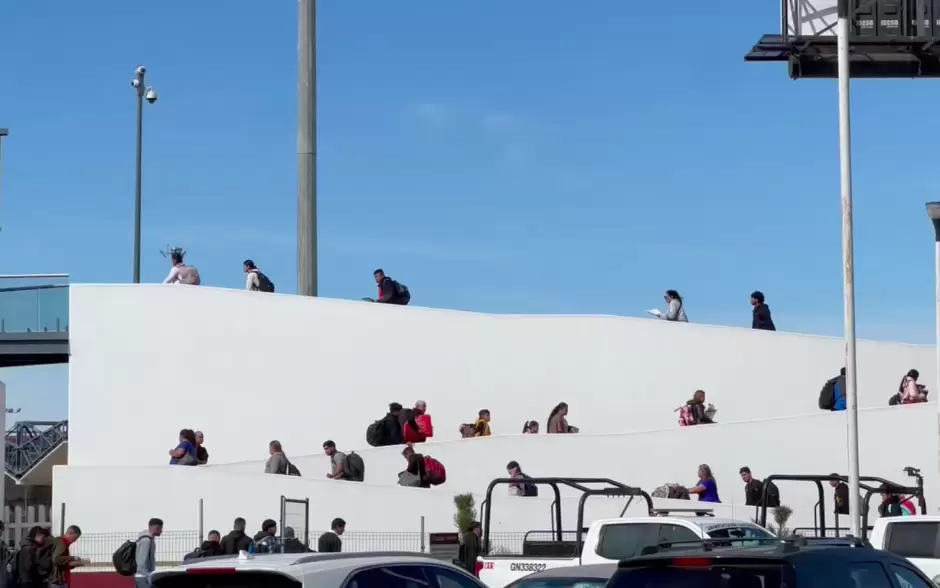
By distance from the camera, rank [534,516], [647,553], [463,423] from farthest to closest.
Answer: [463,423], [534,516], [647,553]

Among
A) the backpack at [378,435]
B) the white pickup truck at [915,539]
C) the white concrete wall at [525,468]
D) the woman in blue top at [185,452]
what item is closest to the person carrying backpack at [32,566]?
the white concrete wall at [525,468]

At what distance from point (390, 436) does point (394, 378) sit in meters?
2.85

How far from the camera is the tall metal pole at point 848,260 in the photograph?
61.1ft

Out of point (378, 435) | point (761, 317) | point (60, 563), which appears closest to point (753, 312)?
point (761, 317)

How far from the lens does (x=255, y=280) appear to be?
32969mm

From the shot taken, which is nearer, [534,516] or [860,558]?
[860,558]

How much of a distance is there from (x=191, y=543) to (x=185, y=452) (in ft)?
7.58

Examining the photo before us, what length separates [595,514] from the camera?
26.5m

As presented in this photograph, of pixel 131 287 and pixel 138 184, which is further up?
pixel 138 184

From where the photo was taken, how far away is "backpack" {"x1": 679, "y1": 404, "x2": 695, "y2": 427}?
29797 millimetres

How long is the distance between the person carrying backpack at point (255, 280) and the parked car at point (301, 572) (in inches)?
971

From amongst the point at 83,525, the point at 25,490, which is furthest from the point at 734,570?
the point at 25,490

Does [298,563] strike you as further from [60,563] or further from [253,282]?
[253,282]

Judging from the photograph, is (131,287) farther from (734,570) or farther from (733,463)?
(734,570)
